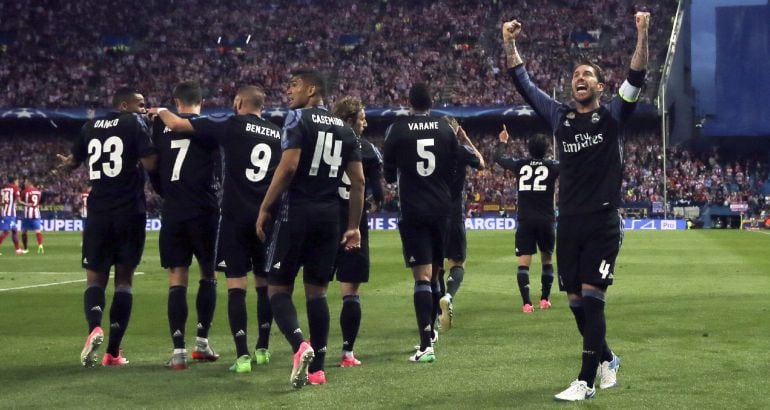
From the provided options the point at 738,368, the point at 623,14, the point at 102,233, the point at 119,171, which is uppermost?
the point at 623,14

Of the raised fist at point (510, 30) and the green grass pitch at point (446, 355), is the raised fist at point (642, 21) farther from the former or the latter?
the green grass pitch at point (446, 355)

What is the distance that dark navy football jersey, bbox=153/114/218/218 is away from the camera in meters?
8.65

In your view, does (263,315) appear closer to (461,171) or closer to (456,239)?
(461,171)

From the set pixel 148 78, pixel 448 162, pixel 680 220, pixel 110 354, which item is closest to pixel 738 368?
pixel 448 162

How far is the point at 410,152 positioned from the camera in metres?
9.30

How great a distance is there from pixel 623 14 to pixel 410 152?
186 ft

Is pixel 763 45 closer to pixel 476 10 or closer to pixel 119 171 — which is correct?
pixel 476 10

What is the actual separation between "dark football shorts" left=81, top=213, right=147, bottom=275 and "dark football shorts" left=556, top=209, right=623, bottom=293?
3838 millimetres

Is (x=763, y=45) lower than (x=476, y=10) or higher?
lower

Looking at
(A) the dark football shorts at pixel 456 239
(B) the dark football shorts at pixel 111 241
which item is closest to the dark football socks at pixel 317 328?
(B) the dark football shorts at pixel 111 241

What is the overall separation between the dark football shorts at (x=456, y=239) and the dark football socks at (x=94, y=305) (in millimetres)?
4045

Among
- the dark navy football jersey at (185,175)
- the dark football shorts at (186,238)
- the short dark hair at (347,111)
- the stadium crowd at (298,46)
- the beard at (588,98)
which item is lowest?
Result: the dark football shorts at (186,238)

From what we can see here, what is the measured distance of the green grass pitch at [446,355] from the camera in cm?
707

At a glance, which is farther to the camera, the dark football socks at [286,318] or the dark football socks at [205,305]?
the dark football socks at [205,305]
